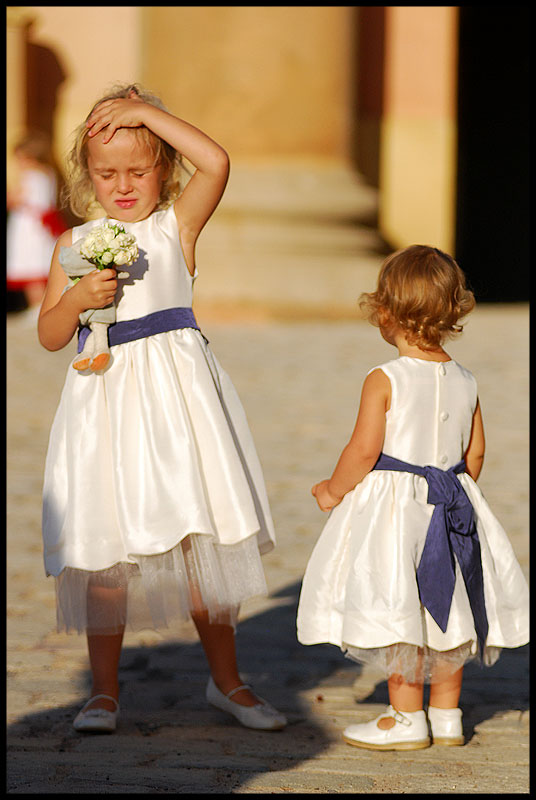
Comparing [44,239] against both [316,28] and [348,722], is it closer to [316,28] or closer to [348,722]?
[316,28]

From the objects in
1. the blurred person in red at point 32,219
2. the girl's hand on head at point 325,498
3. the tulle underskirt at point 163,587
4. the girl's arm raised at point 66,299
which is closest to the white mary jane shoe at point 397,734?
the tulle underskirt at point 163,587

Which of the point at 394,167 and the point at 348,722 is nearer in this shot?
Result: the point at 348,722

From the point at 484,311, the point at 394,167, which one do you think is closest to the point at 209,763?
the point at 484,311

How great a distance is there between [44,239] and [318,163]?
3104mm

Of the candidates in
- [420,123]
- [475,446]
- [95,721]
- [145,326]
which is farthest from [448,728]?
[420,123]

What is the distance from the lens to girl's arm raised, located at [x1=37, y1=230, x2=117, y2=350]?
302cm

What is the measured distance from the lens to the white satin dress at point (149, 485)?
306cm

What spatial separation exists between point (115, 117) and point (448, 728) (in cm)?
187

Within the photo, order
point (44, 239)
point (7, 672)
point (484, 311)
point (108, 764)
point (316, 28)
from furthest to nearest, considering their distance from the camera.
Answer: point (484, 311), point (316, 28), point (44, 239), point (7, 672), point (108, 764)

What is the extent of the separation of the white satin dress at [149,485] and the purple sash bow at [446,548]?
0.45m

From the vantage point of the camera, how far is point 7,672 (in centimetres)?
363

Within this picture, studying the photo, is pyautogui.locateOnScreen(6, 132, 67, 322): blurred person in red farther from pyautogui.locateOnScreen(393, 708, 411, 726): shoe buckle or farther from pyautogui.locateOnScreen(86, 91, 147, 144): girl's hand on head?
pyautogui.locateOnScreen(393, 708, 411, 726): shoe buckle

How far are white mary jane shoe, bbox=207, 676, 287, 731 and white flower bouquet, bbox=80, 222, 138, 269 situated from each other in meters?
1.25

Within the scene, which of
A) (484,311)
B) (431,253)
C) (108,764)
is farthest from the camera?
(484,311)
